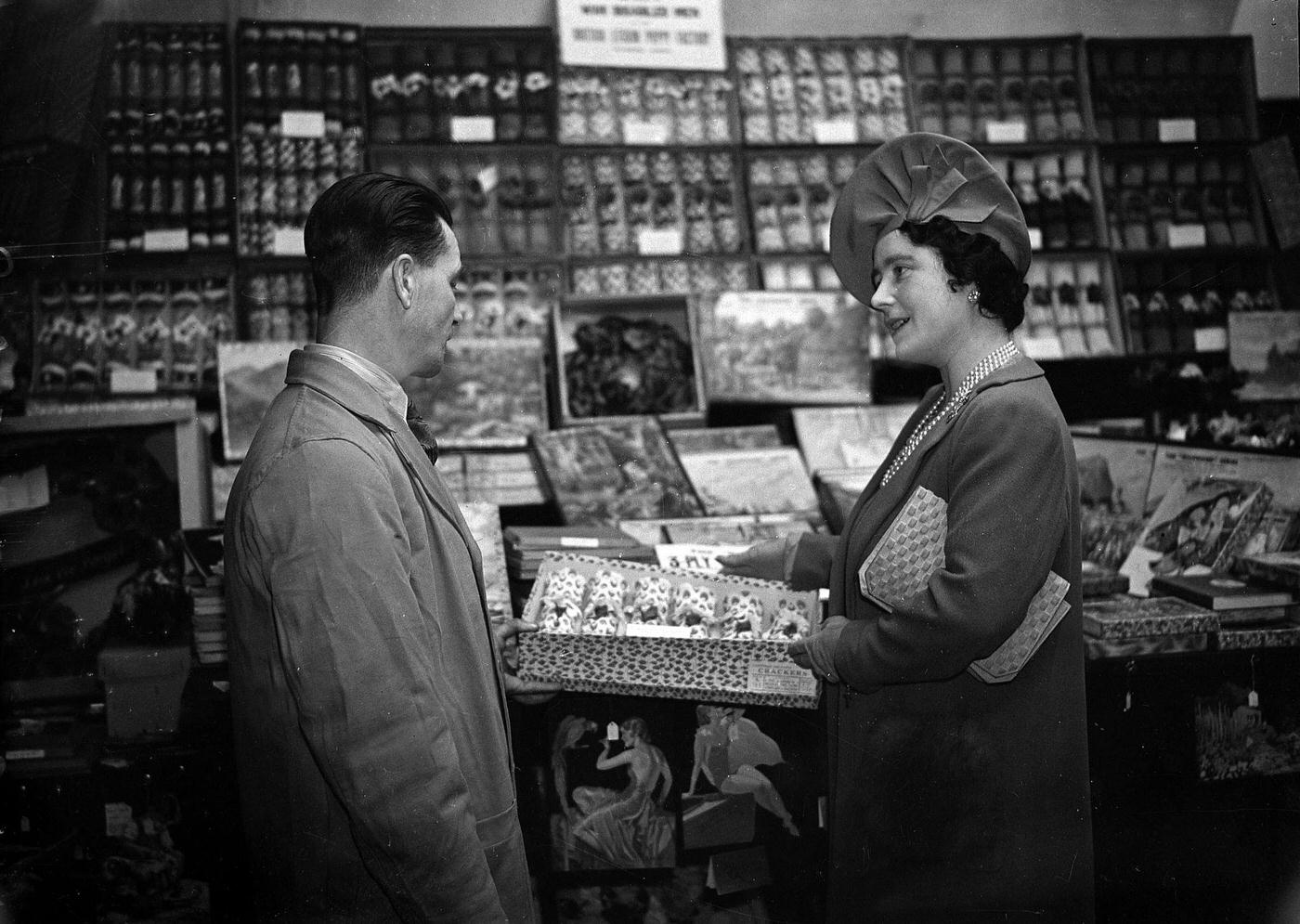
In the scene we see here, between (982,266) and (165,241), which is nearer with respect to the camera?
(982,266)

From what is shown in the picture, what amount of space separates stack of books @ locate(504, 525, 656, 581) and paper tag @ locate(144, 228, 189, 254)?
8.03ft

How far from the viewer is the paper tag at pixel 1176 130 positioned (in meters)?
4.84

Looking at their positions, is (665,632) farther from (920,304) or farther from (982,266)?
(982,266)

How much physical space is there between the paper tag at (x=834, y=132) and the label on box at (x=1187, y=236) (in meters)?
1.55

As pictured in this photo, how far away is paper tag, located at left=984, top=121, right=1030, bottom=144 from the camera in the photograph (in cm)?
485

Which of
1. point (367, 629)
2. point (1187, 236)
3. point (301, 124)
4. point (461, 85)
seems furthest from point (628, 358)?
point (1187, 236)

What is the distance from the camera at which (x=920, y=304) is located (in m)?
1.79

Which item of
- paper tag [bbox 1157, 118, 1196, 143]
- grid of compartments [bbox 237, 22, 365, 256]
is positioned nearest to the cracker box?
grid of compartments [bbox 237, 22, 365, 256]

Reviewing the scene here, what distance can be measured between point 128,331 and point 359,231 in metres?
3.18

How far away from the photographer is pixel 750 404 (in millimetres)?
3889

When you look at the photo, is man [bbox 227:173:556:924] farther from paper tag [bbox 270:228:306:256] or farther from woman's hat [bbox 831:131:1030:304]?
paper tag [bbox 270:228:306:256]

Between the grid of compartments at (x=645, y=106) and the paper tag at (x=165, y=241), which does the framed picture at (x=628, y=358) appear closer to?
the grid of compartments at (x=645, y=106)

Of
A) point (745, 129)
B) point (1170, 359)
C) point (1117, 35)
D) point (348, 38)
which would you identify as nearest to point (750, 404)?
point (745, 129)

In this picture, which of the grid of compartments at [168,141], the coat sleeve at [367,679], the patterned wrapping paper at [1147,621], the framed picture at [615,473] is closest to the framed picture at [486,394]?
the framed picture at [615,473]
